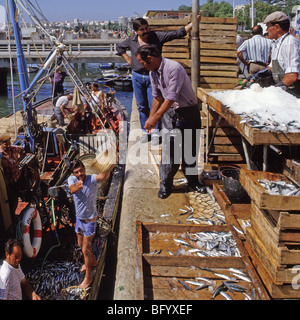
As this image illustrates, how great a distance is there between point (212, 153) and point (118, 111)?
790 centimetres

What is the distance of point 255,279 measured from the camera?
12.5ft

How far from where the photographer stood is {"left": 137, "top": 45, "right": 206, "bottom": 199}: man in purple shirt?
17.3 feet

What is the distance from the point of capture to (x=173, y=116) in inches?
229

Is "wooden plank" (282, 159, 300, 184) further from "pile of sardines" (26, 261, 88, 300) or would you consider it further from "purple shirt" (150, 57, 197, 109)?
"pile of sardines" (26, 261, 88, 300)

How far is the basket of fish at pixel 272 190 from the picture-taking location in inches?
140

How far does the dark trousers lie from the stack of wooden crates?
213 cm

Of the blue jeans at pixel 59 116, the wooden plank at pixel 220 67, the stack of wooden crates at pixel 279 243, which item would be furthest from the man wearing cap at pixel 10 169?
the blue jeans at pixel 59 116

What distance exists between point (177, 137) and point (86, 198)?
6.36 feet

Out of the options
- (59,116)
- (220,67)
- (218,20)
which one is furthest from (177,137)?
(59,116)

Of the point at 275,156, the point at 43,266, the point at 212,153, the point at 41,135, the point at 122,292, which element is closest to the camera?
the point at 122,292

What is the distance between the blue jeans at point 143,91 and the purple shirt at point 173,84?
98.5 inches
